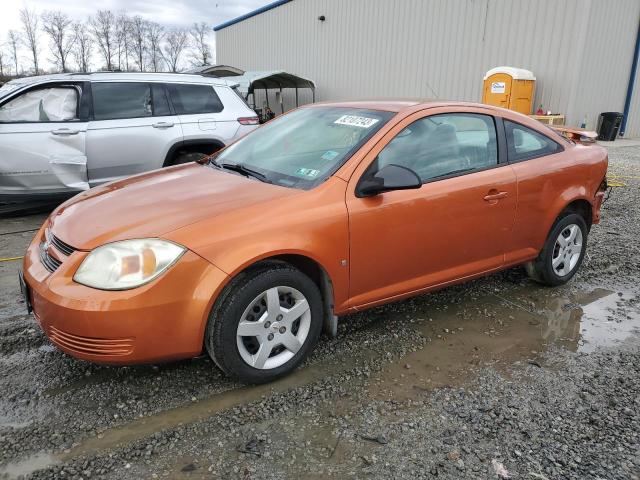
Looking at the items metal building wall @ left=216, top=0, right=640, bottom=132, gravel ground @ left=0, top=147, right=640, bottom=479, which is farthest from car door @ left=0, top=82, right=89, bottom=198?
metal building wall @ left=216, top=0, right=640, bottom=132

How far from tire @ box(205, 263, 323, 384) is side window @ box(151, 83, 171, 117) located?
4534mm

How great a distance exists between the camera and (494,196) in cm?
361

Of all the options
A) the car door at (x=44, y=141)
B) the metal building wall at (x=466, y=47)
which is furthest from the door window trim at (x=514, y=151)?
the metal building wall at (x=466, y=47)

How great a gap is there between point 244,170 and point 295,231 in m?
0.86

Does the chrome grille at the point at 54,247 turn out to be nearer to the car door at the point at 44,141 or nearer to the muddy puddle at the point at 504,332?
the muddy puddle at the point at 504,332

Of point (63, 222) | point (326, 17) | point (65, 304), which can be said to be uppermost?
point (326, 17)

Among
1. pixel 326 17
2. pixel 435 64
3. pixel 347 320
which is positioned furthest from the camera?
pixel 326 17

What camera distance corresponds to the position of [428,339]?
3482mm

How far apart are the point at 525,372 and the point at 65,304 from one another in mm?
2577

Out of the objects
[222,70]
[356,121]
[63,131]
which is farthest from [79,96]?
[222,70]

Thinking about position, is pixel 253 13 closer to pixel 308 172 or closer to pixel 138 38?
pixel 308 172

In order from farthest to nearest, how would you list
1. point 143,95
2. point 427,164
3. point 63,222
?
point 143,95 → point 427,164 → point 63,222

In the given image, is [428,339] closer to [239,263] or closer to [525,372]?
[525,372]

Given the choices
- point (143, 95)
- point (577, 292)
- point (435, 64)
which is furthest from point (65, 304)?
point (435, 64)
